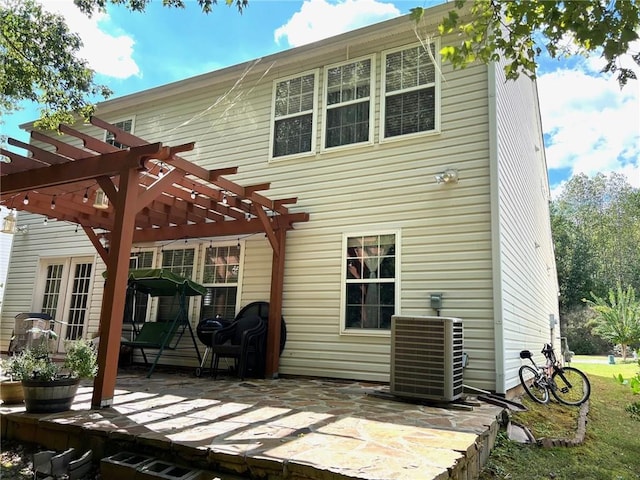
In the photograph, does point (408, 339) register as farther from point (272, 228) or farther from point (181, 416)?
point (272, 228)

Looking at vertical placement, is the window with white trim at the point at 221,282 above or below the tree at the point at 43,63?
below

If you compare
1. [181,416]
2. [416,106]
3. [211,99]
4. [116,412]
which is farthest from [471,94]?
[116,412]

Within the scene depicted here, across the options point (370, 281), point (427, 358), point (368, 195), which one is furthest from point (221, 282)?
point (427, 358)

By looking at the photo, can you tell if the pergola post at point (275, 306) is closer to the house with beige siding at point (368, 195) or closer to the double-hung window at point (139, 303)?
the house with beige siding at point (368, 195)

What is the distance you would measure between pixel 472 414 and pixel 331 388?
194 centimetres

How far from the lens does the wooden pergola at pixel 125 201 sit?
14.2 ft

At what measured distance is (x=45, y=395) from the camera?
3.88m

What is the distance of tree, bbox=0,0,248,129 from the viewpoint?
6.24 m

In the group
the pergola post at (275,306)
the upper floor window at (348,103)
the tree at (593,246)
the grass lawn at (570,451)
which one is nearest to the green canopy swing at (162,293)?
the pergola post at (275,306)

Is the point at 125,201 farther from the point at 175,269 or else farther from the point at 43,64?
the point at 175,269

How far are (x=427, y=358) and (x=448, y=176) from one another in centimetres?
257

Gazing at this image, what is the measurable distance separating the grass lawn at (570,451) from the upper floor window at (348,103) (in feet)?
15.0

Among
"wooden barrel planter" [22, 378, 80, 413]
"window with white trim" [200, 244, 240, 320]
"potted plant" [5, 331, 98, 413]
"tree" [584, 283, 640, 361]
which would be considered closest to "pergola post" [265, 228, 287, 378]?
"window with white trim" [200, 244, 240, 320]

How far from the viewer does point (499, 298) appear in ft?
17.7
